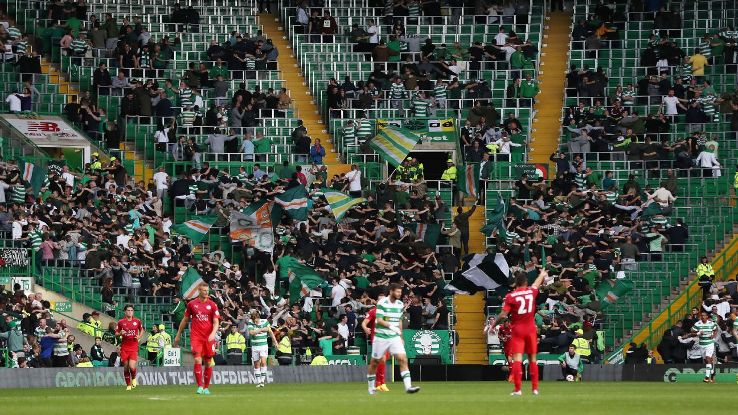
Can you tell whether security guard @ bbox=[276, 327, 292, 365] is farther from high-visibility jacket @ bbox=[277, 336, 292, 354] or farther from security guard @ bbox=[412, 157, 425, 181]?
security guard @ bbox=[412, 157, 425, 181]

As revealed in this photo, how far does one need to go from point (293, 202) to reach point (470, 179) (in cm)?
702

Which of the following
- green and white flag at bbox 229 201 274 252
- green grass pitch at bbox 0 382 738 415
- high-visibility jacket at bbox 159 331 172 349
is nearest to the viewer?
green grass pitch at bbox 0 382 738 415

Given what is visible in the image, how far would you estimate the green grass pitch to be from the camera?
26.8m

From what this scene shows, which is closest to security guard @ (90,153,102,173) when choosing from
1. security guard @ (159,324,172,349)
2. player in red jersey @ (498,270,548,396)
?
security guard @ (159,324,172,349)

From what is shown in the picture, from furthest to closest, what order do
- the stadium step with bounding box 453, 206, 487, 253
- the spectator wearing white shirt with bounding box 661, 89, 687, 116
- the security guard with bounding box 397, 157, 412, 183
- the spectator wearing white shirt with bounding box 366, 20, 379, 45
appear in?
the spectator wearing white shirt with bounding box 366, 20, 379, 45, the spectator wearing white shirt with bounding box 661, 89, 687, 116, the security guard with bounding box 397, 157, 412, 183, the stadium step with bounding box 453, 206, 487, 253

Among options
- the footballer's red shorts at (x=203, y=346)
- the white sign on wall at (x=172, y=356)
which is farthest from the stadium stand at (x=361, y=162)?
the footballer's red shorts at (x=203, y=346)

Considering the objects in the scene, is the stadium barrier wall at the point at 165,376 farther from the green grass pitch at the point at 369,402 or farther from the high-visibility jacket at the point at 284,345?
the green grass pitch at the point at 369,402

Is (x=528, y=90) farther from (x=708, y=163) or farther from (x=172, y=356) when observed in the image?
(x=172, y=356)

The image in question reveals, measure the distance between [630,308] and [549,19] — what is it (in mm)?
17239

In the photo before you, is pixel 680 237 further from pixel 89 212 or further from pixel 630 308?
pixel 89 212

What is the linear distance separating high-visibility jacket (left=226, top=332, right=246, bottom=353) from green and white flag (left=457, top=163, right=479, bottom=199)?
1250 cm

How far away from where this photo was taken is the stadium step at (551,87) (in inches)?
2350

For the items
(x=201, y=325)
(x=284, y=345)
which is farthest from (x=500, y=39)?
(x=201, y=325)

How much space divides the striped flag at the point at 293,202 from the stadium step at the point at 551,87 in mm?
9698
